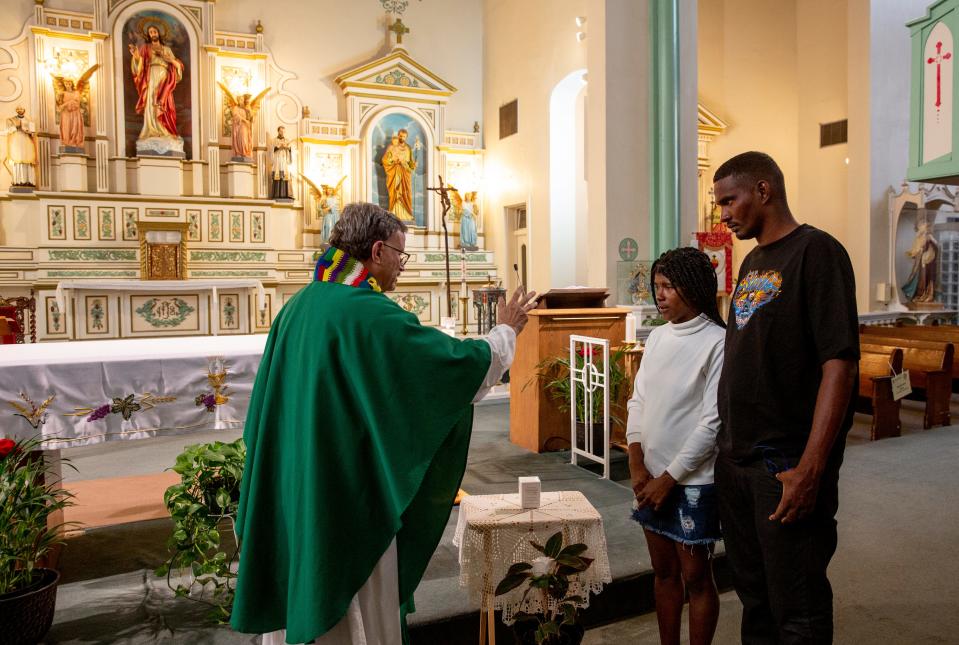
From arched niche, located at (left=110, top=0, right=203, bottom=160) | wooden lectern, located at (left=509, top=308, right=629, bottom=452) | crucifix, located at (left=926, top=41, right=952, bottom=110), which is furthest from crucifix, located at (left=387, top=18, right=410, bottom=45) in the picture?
crucifix, located at (left=926, top=41, right=952, bottom=110)

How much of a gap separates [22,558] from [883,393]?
6.20 m

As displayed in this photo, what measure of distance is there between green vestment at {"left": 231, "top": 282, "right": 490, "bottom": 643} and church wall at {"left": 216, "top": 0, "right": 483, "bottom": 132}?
1171 centimetres

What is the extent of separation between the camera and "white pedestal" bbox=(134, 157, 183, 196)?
11.2 meters

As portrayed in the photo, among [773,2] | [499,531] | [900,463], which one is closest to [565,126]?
[773,2]

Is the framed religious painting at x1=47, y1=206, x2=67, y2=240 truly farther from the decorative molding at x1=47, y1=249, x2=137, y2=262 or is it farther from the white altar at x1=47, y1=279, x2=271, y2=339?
the white altar at x1=47, y1=279, x2=271, y2=339

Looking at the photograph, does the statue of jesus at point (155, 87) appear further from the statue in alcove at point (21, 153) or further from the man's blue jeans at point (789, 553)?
the man's blue jeans at point (789, 553)

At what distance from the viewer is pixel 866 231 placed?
423 inches

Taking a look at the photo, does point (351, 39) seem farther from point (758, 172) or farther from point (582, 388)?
point (758, 172)

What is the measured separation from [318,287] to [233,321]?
10.3m

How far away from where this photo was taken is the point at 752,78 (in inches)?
532

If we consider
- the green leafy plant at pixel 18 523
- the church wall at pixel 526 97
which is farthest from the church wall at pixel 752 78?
the green leafy plant at pixel 18 523

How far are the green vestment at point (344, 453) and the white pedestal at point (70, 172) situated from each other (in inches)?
415

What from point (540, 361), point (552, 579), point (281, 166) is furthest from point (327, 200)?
point (552, 579)

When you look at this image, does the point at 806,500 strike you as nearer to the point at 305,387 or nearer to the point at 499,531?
the point at 499,531
